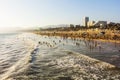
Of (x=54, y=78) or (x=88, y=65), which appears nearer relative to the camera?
(x=54, y=78)

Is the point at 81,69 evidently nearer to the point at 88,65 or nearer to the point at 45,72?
the point at 88,65

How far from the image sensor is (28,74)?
65.2 feet

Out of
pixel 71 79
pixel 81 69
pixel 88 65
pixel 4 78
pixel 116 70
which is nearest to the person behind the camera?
pixel 71 79

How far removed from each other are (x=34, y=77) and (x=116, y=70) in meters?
7.99

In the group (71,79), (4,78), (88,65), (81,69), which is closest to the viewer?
(71,79)

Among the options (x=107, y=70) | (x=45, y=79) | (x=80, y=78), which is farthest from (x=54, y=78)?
(x=107, y=70)

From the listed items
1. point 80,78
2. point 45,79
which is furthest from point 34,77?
point 80,78

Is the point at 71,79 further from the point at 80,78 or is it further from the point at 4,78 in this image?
the point at 4,78

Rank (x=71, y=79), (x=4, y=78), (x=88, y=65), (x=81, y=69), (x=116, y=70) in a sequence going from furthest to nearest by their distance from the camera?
1. (x=88, y=65)
2. (x=81, y=69)
3. (x=116, y=70)
4. (x=4, y=78)
5. (x=71, y=79)

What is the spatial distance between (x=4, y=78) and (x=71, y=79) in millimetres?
6177

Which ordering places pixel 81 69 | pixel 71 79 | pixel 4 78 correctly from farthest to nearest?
pixel 81 69
pixel 4 78
pixel 71 79

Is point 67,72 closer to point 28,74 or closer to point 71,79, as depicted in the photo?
point 71,79

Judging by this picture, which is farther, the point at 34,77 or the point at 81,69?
the point at 81,69

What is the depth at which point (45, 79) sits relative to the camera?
17.7 meters
